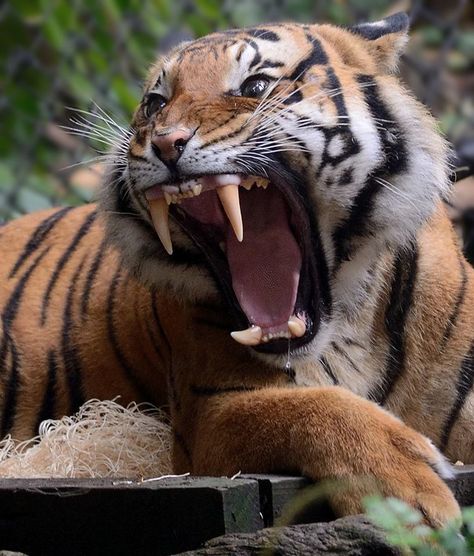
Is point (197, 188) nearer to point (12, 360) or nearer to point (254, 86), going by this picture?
point (254, 86)

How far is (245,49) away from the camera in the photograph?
221 cm

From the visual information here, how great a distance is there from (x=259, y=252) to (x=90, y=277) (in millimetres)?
752

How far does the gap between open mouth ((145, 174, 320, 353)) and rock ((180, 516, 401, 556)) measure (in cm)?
55

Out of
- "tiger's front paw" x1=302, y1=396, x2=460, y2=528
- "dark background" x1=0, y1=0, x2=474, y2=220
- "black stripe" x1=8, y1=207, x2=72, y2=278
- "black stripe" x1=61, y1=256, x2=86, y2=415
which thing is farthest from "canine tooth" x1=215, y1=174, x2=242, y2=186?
"dark background" x1=0, y1=0, x2=474, y2=220

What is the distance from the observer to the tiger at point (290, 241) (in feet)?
6.74

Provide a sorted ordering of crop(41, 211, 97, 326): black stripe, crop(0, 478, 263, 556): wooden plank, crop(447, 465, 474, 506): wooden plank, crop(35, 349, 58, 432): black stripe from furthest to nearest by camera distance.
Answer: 1. crop(41, 211, 97, 326): black stripe
2. crop(35, 349, 58, 432): black stripe
3. crop(447, 465, 474, 506): wooden plank
4. crop(0, 478, 263, 556): wooden plank

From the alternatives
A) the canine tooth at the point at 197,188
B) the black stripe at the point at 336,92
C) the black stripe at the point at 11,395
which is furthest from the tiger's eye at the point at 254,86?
the black stripe at the point at 11,395

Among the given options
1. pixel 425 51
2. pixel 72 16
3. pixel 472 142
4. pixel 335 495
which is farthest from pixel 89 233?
pixel 425 51

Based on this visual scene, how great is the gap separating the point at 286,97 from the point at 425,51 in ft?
20.5

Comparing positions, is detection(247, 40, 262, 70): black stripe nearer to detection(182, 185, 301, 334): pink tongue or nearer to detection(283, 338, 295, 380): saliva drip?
detection(182, 185, 301, 334): pink tongue

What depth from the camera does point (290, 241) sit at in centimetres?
220

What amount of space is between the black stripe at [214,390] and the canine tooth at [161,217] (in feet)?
0.85

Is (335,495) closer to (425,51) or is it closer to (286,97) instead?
(286,97)

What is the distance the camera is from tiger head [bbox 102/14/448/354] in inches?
82.0
